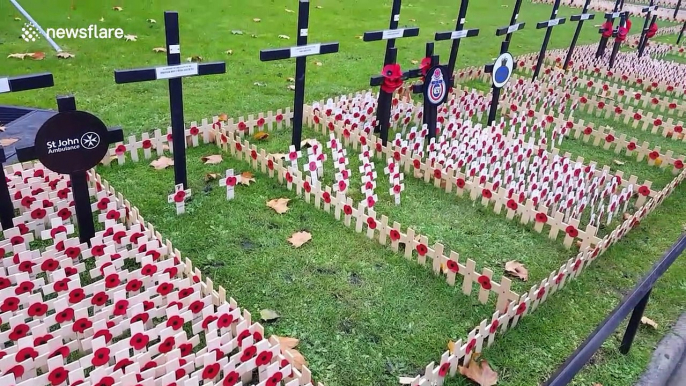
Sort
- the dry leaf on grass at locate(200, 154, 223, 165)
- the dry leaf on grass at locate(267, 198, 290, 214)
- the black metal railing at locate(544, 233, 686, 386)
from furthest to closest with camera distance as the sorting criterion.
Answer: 1. the dry leaf on grass at locate(200, 154, 223, 165)
2. the dry leaf on grass at locate(267, 198, 290, 214)
3. the black metal railing at locate(544, 233, 686, 386)

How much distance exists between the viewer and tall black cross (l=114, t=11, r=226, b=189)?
444cm

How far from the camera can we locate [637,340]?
12.9ft

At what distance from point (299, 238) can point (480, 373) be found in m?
1.96

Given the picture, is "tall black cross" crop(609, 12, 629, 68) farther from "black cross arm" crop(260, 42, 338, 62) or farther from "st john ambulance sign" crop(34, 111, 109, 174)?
"st john ambulance sign" crop(34, 111, 109, 174)

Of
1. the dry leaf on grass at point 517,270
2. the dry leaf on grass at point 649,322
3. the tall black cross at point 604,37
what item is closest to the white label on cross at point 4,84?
the dry leaf on grass at point 517,270

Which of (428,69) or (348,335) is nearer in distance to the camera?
(348,335)

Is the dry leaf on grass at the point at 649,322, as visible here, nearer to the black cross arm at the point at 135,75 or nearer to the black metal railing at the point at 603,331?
the black metal railing at the point at 603,331

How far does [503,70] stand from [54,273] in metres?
6.01

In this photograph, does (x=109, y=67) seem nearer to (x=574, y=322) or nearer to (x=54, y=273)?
(x=54, y=273)

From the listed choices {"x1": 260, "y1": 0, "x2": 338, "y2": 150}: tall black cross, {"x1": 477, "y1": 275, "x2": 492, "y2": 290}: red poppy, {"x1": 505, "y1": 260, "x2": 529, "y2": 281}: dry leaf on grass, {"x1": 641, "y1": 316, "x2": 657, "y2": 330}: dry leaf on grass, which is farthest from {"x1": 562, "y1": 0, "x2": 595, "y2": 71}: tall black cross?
{"x1": 477, "y1": 275, "x2": 492, "y2": 290}: red poppy

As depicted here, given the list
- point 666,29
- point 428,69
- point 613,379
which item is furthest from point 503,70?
point 666,29

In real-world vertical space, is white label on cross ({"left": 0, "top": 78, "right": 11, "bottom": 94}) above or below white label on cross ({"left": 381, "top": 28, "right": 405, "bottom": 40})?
below

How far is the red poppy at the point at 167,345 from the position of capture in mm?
3160

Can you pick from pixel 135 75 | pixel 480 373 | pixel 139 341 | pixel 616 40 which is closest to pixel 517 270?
pixel 480 373
